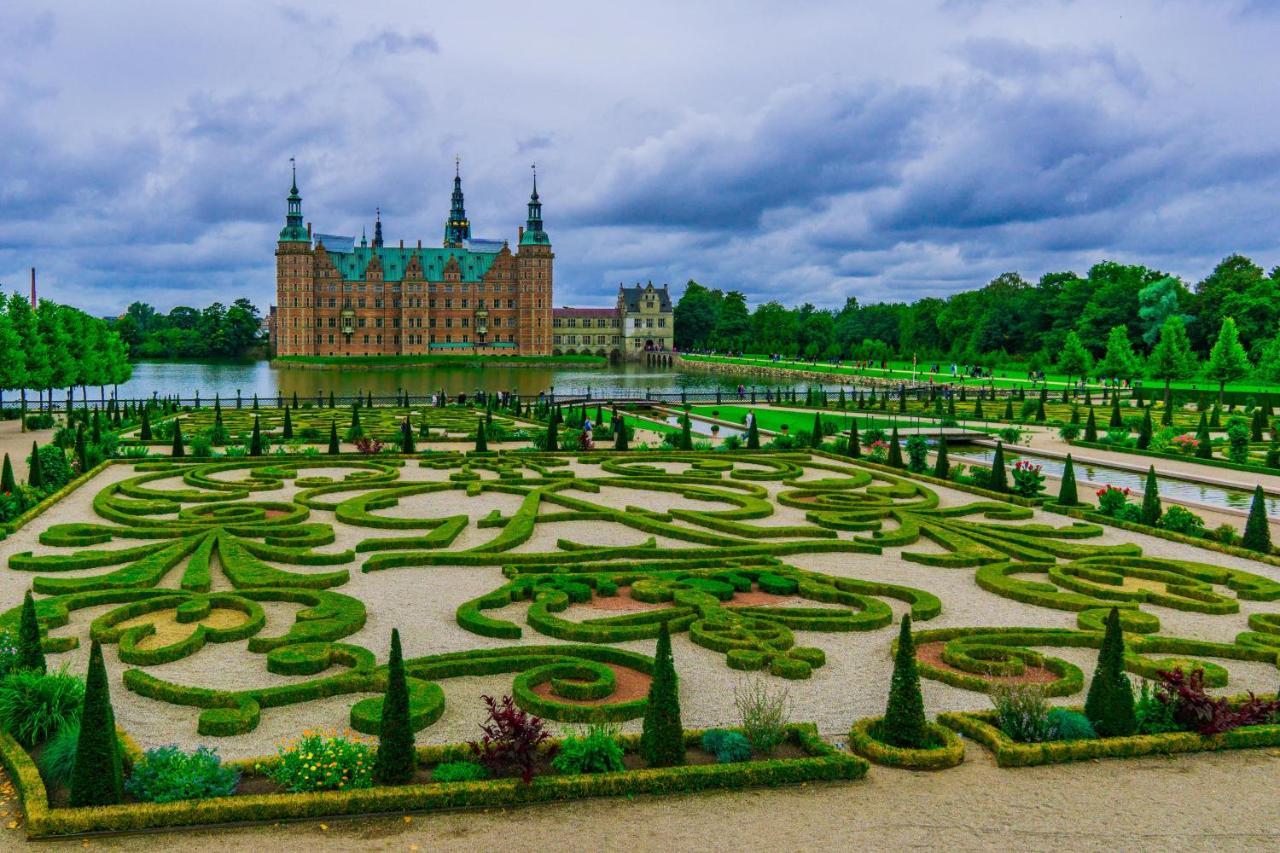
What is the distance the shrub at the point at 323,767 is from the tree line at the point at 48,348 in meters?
34.5

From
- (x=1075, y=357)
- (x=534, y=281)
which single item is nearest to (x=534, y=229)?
(x=534, y=281)

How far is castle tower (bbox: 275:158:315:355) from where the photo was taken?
11062 cm

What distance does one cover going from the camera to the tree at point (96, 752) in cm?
709

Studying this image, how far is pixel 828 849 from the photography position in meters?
7.00

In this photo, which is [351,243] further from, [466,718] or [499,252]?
[466,718]

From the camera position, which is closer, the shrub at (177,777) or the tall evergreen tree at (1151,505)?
the shrub at (177,777)

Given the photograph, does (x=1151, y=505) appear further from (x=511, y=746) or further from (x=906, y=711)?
(x=511, y=746)

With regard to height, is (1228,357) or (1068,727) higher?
(1228,357)

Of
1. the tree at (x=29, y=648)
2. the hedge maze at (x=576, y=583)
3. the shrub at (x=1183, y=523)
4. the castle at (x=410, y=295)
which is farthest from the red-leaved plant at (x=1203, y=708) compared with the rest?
the castle at (x=410, y=295)

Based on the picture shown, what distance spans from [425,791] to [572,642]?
155 inches

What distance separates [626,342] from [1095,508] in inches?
4607

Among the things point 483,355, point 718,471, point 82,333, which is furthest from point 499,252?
point 718,471

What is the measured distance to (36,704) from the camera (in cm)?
853

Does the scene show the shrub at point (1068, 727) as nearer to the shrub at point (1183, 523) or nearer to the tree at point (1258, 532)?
the tree at point (1258, 532)
